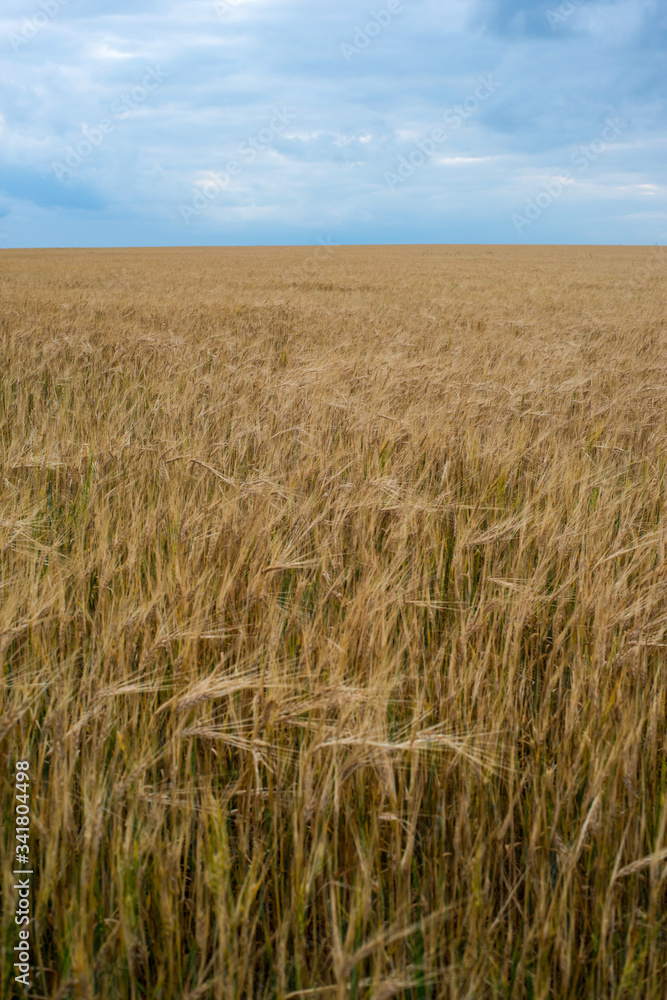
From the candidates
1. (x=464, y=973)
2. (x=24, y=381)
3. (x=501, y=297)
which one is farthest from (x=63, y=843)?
(x=501, y=297)

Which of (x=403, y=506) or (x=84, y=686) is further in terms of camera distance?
(x=403, y=506)

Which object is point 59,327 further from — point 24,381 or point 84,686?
point 84,686

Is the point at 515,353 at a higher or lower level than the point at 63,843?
higher

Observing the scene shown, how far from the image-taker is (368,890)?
2.49ft

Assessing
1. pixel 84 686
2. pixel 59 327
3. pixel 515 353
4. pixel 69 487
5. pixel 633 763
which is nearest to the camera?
pixel 633 763

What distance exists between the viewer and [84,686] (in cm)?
109

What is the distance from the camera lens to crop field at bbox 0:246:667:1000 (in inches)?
31.1

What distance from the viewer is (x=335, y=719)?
108 centimetres

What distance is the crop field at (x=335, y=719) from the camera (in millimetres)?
790

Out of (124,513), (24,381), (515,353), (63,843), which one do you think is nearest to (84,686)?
(63,843)

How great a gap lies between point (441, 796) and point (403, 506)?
32.1 inches

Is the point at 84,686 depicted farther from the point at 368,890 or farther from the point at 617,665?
the point at 617,665

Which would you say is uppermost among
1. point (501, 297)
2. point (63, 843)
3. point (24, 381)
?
point (501, 297)

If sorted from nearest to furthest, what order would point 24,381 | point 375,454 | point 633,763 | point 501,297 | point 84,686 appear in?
point 633,763 → point 84,686 → point 375,454 → point 24,381 → point 501,297
